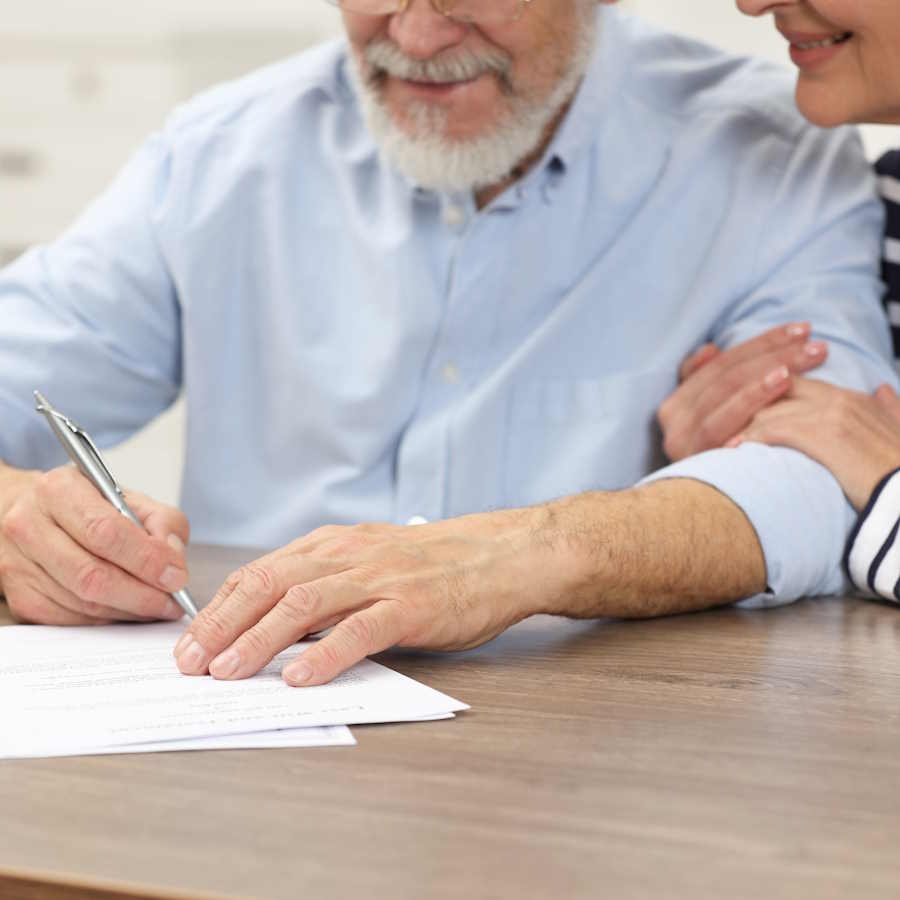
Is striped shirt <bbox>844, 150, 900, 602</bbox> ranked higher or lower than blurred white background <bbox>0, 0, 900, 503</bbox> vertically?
lower

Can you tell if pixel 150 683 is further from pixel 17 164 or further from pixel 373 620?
pixel 17 164

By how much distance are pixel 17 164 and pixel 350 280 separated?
2096mm

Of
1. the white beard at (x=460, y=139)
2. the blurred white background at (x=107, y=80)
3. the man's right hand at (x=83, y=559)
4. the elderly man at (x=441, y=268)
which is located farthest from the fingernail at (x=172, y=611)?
the blurred white background at (x=107, y=80)

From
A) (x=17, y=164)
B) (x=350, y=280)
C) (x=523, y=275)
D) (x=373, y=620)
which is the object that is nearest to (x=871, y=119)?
(x=523, y=275)

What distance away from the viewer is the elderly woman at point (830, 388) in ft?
4.42

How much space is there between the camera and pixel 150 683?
3.09 ft

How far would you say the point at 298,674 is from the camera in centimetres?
93

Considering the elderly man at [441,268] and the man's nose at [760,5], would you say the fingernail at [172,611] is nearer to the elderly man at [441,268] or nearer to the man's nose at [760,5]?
the elderly man at [441,268]

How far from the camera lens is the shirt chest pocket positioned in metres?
1.65

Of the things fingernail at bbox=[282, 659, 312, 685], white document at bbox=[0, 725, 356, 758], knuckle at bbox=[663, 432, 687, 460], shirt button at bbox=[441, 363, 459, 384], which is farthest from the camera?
shirt button at bbox=[441, 363, 459, 384]

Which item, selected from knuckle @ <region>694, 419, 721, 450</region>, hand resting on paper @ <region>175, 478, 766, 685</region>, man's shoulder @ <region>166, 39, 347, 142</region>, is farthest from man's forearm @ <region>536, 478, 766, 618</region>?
man's shoulder @ <region>166, 39, 347, 142</region>

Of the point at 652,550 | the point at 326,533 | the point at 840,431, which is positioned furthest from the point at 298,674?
the point at 840,431

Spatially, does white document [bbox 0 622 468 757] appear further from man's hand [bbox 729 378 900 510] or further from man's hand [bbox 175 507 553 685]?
man's hand [bbox 729 378 900 510]

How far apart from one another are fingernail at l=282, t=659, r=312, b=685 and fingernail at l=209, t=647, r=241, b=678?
40 millimetres
